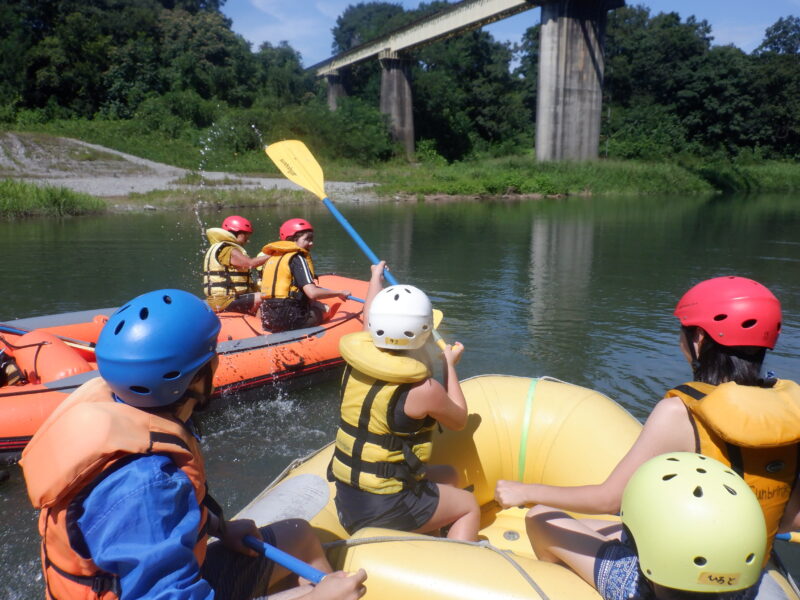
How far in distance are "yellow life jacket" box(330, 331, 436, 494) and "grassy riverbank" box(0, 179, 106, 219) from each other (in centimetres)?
1578

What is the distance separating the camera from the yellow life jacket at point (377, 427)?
226 centimetres

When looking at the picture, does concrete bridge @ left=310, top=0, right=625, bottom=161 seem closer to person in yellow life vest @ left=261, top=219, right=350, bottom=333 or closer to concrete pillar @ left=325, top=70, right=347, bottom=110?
concrete pillar @ left=325, top=70, right=347, bottom=110

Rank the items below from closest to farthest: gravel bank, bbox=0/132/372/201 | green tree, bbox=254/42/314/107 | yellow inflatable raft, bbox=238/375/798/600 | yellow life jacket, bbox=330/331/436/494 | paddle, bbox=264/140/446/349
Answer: yellow life jacket, bbox=330/331/436/494 → yellow inflatable raft, bbox=238/375/798/600 → paddle, bbox=264/140/446/349 → gravel bank, bbox=0/132/372/201 → green tree, bbox=254/42/314/107

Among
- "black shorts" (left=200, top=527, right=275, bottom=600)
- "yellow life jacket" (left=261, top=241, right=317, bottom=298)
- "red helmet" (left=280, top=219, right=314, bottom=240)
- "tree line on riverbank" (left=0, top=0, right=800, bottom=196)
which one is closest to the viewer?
"black shorts" (left=200, top=527, right=275, bottom=600)

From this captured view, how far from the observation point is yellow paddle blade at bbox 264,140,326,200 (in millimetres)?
6000

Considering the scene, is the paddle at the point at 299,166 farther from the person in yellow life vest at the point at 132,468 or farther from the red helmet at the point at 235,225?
the person in yellow life vest at the point at 132,468

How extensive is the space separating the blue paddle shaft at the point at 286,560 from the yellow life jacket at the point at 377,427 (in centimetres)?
49

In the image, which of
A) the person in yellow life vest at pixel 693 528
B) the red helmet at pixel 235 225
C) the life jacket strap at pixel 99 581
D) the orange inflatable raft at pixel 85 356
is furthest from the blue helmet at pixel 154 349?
the red helmet at pixel 235 225

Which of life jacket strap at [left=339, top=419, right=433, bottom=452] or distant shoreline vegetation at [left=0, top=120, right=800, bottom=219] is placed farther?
distant shoreline vegetation at [left=0, top=120, right=800, bottom=219]

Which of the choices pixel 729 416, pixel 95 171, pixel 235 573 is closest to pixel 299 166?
pixel 235 573

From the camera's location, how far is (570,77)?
86.7 feet

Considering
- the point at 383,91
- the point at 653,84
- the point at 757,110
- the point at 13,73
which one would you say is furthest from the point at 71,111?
the point at 757,110

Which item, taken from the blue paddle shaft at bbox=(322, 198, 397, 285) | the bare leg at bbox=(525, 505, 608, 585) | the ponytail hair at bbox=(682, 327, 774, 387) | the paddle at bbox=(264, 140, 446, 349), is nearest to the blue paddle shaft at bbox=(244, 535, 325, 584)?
the bare leg at bbox=(525, 505, 608, 585)

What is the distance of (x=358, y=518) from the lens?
2.36 m
